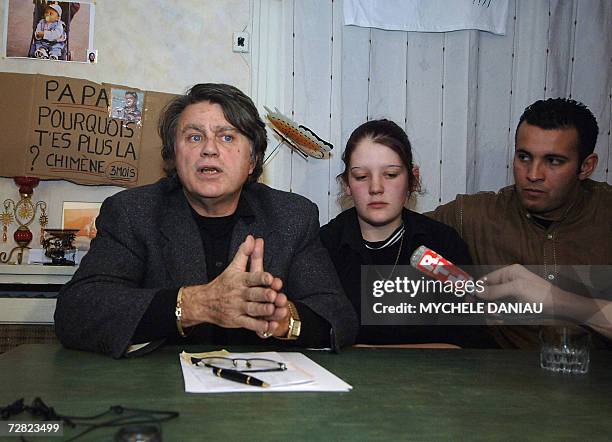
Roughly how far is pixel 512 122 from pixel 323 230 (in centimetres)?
116

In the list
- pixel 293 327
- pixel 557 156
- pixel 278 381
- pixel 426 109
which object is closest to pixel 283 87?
pixel 426 109

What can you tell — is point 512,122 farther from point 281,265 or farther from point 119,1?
point 119,1

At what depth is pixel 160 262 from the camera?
1.64 m

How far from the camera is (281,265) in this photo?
5.65 ft

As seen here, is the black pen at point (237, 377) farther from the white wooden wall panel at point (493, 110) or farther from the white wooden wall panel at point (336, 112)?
the white wooden wall panel at point (493, 110)

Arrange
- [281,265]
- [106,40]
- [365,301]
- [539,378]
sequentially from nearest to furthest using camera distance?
1. [539,378]
2. [281,265]
3. [365,301]
4. [106,40]

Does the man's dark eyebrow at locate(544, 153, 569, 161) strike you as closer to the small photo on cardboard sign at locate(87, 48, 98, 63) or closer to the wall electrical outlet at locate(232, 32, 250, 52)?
the wall electrical outlet at locate(232, 32, 250, 52)

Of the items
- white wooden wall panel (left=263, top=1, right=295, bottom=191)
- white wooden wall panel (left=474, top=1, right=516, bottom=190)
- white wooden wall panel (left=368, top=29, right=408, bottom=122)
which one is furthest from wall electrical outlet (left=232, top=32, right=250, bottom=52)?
white wooden wall panel (left=474, top=1, right=516, bottom=190)

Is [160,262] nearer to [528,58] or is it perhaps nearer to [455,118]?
[455,118]

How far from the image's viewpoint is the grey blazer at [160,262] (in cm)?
141

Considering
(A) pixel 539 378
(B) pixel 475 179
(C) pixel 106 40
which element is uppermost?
(C) pixel 106 40

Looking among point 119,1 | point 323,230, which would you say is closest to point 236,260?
point 323,230

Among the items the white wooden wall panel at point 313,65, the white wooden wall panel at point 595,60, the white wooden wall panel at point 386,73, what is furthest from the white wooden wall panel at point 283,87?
the white wooden wall panel at point 595,60

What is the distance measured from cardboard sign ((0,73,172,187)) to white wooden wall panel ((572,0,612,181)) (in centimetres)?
180
